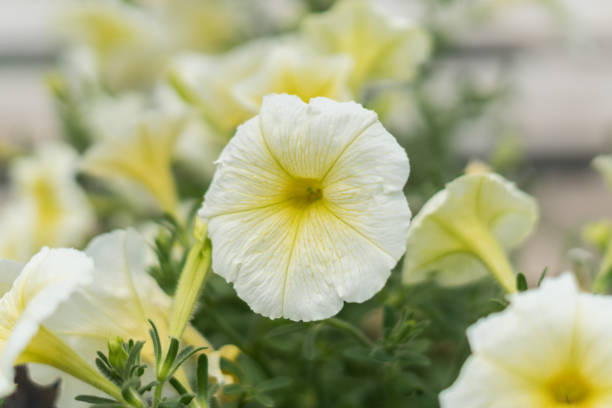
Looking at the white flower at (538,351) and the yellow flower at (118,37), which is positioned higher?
the yellow flower at (118,37)

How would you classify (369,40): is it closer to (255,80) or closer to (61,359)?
(255,80)

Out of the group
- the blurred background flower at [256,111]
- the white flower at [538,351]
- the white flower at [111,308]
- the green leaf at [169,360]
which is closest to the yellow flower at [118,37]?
the blurred background flower at [256,111]

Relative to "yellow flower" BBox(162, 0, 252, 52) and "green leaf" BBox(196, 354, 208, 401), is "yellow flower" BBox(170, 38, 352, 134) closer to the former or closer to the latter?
"green leaf" BBox(196, 354, 208, 401)

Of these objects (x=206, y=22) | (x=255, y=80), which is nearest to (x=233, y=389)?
(x=255, y=80)

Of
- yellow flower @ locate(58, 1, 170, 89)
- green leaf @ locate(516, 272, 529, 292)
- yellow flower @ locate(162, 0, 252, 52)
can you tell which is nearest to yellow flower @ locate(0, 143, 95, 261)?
yellow flower @ locate(58, 1, 170, 89)

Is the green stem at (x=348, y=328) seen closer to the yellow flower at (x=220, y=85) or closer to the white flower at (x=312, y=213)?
the white flower at (x=312, y=213)
